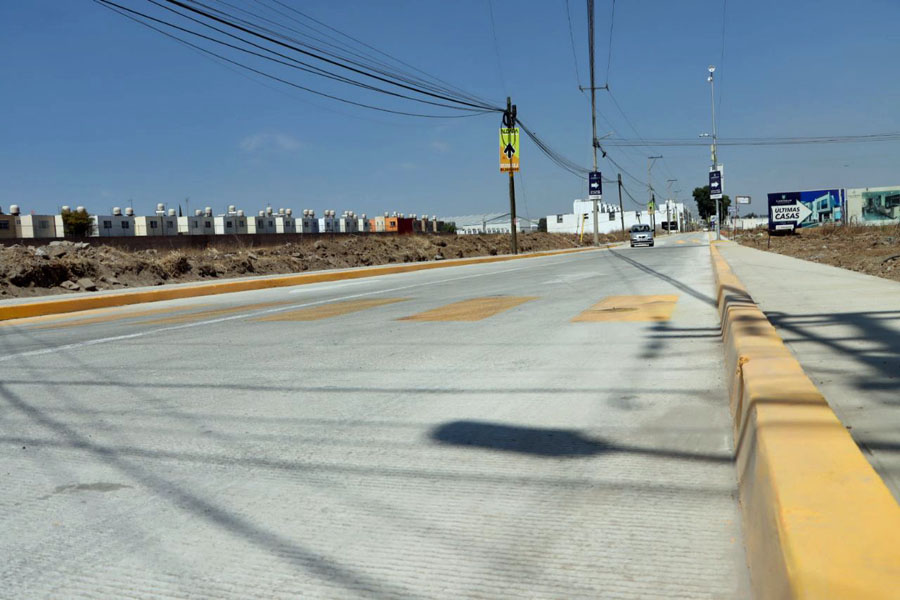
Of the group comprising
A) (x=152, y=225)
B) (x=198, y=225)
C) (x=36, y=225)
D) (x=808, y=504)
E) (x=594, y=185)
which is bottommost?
(x=808, y=504)

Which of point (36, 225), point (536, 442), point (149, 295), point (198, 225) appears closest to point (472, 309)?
point (536, 442)

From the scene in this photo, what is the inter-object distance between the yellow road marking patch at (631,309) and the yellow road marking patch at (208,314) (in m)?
5.74

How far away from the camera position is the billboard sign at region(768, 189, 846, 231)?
169 feet

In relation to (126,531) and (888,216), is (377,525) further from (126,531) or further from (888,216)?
(888,216)

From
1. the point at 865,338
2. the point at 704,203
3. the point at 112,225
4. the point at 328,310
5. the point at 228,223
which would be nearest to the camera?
the point at 865,338

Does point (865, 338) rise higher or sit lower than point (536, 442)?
higher

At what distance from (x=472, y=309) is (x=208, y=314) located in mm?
4349

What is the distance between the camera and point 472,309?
10867mm

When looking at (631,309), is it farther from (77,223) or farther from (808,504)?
(77,223)

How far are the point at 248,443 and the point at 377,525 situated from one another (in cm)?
149

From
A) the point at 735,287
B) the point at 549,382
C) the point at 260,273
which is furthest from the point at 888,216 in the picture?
the point at 549,382

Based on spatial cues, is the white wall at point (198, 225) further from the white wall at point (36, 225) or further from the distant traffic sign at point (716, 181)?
the distant traffic sign at point (716, 181)

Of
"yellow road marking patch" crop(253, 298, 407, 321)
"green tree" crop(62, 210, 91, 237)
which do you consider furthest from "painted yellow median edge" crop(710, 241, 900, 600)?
"green tree" crop(62, 210, 91, 237)

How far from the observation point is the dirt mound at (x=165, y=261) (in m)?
17.8
